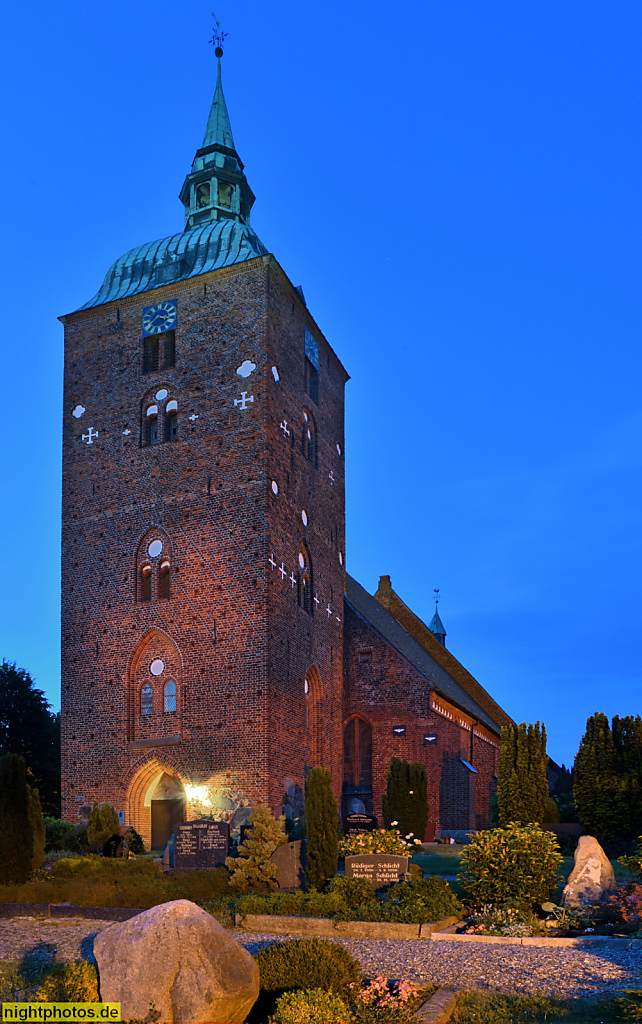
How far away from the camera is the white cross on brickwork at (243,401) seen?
87.7ft

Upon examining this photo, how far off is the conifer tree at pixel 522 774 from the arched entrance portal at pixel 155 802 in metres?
8.60

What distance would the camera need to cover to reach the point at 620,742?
24125 mm

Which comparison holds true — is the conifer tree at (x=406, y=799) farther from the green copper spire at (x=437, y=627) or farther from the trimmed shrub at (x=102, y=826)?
the green copper spire at (x=437, y=627)

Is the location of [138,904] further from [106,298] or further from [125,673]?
[106,298]

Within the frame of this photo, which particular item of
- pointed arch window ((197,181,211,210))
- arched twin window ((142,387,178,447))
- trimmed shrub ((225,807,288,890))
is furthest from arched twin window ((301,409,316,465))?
trimmed shrub ((225,807,288,890))

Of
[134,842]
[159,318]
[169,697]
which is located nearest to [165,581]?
[169,697]

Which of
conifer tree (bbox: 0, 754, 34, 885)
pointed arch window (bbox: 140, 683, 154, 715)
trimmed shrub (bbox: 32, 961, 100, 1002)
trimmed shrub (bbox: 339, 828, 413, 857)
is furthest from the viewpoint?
pointed arch window (bbox: 140, 683, 154, 715)

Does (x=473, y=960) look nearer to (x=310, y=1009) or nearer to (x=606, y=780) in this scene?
(x=310, y=1009)

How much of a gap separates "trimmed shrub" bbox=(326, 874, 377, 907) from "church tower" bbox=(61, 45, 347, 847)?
32.5ft

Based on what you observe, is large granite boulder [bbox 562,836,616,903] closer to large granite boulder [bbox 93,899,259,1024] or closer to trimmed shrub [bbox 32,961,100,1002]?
large granite boulder [bbox 93,899,259,1024]

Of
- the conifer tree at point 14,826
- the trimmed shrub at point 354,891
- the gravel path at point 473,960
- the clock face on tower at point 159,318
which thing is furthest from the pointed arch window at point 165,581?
the gravel path at point 473,960

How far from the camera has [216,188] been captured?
33969 mm

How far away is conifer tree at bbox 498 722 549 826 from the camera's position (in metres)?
23.0

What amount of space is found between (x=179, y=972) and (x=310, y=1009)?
3.47 ft
